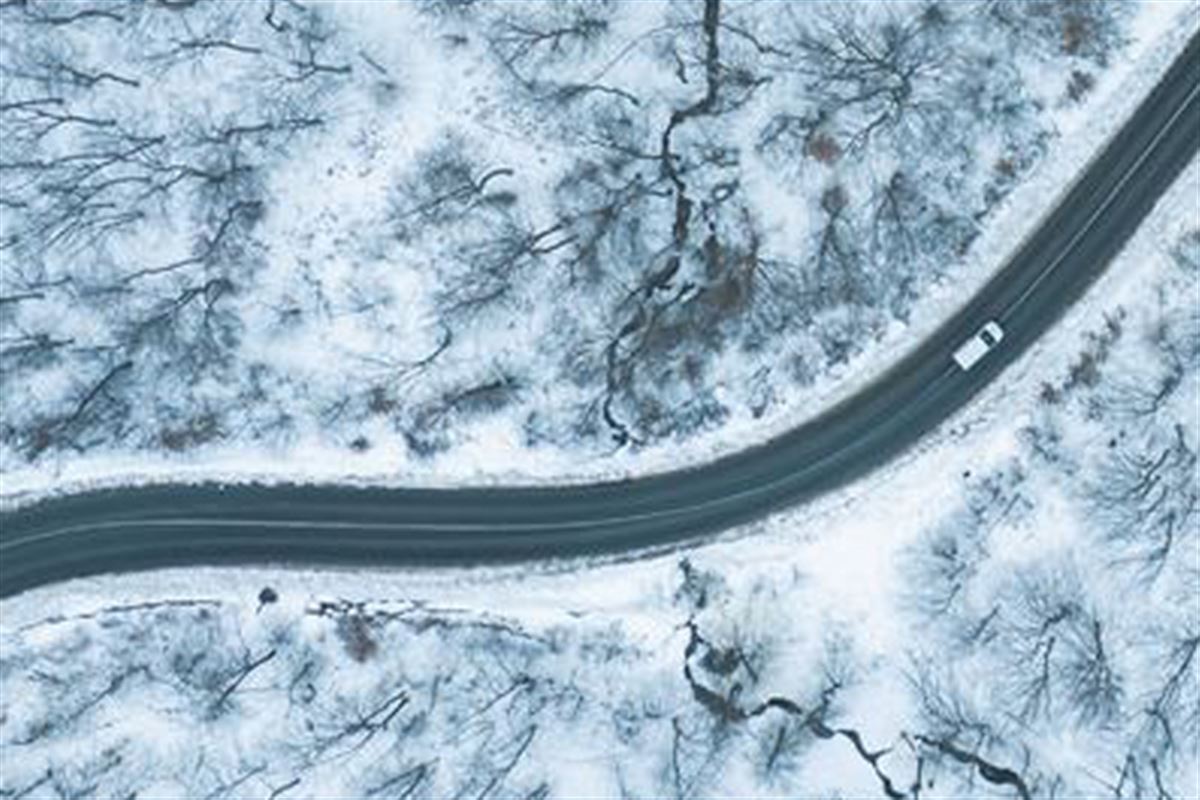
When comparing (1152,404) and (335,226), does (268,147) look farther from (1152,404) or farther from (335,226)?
(1152,404)

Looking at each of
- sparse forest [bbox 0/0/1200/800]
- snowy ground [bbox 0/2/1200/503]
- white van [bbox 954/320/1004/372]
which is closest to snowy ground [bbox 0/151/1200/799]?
sparse forest [bbox 0/0/1200/800]

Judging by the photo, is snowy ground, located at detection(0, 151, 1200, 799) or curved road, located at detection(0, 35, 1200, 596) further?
curved road, located at detection(0, 35, 1200, 596)

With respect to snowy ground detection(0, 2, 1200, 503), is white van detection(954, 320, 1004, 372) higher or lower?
Answer: lower

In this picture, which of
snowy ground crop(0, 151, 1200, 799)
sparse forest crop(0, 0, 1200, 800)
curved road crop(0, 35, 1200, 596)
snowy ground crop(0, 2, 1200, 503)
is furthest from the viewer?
curved road crop(0, 35, 1200, 596)

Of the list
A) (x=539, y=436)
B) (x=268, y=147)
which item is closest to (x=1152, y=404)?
(x=539, y=436)

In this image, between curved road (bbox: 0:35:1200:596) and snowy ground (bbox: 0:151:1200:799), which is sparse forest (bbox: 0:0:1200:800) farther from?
curved road (bbox: 0:35:1200:596)

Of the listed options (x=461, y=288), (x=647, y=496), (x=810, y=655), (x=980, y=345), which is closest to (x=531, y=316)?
(x=461, y=288)

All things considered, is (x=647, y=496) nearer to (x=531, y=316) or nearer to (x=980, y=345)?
(x=531, y=316)
